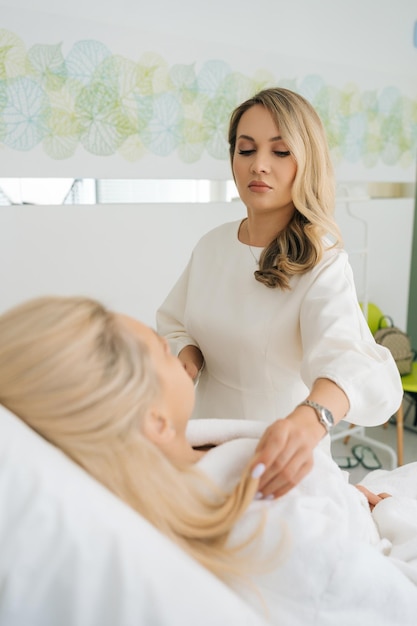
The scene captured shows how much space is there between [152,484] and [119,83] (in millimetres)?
1997

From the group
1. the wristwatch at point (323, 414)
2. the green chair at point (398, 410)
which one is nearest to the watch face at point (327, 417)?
the wristwatch at point (323, 414)

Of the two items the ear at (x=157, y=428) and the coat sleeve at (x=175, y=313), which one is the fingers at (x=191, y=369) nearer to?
the coat sleeve at (x=175, y=313)

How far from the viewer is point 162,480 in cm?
84

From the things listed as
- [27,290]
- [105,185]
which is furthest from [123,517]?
[105,185]

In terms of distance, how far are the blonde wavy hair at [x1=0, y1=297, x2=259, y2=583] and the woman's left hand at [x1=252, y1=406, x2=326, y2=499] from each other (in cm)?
4

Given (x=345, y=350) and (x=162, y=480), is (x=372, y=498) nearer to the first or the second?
(x=345, y=350)

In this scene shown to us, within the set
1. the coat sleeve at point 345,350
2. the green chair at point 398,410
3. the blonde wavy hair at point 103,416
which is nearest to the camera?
the blonde wavy hair at point 103,416

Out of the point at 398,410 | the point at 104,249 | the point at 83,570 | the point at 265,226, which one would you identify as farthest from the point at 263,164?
the point at 398,410

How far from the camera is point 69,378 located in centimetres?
83

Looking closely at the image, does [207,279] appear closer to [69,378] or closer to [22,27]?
[69,378]

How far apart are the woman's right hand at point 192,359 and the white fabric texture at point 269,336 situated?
0.07ft

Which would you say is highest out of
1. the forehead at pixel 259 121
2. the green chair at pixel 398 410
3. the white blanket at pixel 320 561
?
the forehead at pixel 259 121

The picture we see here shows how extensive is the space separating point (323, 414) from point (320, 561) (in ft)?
1.01

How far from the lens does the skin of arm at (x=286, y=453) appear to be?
907mm
